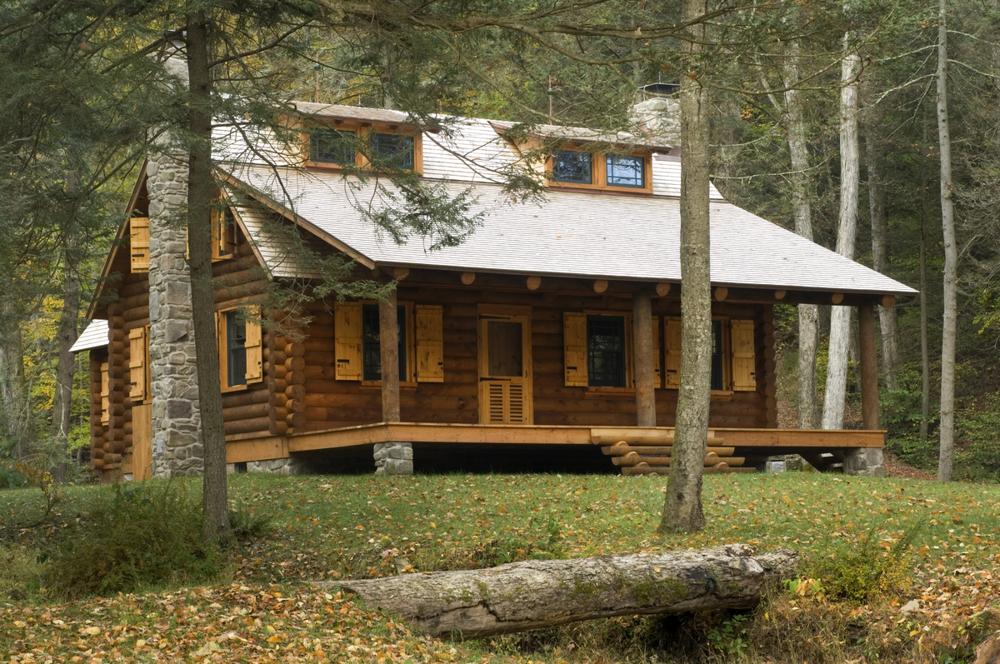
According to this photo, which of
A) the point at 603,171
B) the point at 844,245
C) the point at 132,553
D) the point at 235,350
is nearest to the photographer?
the point at 132,553

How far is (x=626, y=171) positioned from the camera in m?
28.0

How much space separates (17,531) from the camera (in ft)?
52.8

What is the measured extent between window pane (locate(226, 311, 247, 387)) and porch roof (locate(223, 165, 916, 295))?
2.04m

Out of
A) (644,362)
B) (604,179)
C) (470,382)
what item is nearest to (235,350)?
(470,382)

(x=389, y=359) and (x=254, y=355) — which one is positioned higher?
(x=254, y=355)

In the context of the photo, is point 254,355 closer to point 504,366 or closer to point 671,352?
point 504,366

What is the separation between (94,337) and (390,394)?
36.4ft

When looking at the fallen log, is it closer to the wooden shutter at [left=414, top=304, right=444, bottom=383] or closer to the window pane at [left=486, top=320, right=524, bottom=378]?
the wooden shutter at [left=414, top=304, right=444, bottom=383]

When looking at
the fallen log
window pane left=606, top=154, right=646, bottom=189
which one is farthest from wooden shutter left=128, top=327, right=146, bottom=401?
the fallen log

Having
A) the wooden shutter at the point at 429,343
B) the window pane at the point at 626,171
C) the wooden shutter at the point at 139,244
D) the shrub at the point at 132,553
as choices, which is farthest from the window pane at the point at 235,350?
the shrub at the point at 132,553

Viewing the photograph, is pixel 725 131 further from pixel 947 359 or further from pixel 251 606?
pixel 251 606

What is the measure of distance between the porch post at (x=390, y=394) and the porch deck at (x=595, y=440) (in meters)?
0.17

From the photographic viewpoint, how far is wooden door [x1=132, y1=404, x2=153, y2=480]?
24.8 m

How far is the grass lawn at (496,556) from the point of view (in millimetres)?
10180
